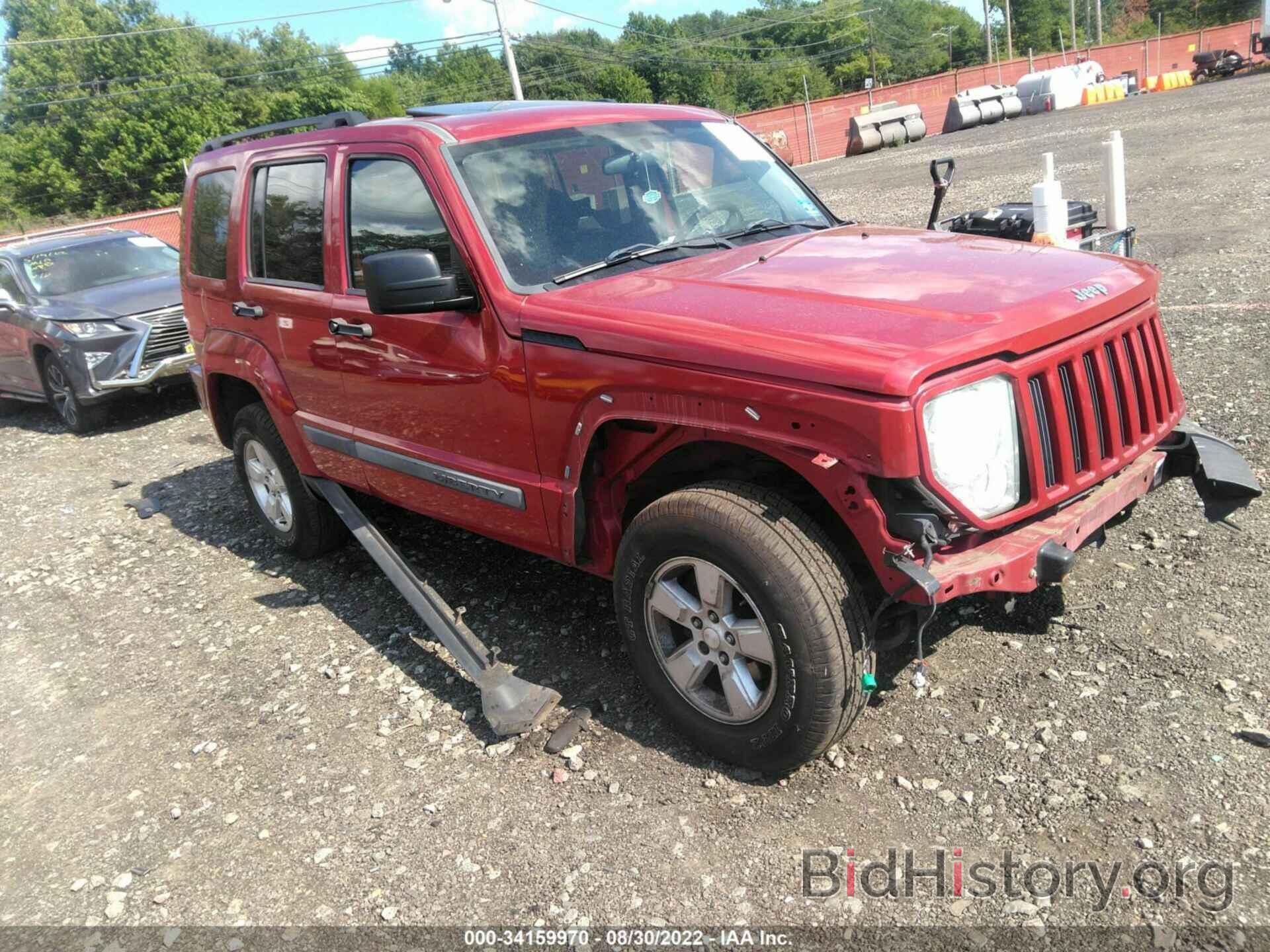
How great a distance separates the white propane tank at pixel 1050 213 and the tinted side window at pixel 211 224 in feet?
15.1

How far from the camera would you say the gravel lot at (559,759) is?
2779mm

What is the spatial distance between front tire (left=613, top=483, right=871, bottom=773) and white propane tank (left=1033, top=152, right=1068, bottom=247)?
384cm

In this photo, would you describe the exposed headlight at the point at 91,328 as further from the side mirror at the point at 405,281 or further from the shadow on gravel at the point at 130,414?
the side mirror at the point at 405,281

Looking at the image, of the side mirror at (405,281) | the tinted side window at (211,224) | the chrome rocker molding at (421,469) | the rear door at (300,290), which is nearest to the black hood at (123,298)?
the tinted side window at (211,224)

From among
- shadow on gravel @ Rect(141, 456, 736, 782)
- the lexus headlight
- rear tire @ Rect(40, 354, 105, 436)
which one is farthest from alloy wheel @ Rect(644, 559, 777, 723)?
rear tire @ Rect(40, 354, 105, 436)

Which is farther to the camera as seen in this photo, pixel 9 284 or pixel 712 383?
pixel 9 284

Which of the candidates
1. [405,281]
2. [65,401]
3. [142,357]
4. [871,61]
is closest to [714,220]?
[405,281]

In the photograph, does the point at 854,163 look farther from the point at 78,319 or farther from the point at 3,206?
the point at 3,206

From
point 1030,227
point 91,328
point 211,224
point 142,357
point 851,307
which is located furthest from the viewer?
point 91,328

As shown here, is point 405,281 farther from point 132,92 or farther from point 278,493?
point 132,92

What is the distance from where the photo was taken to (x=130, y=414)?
10.3 metres

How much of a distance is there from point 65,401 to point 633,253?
8.33 metres

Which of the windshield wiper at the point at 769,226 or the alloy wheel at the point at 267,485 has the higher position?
the windshield wiper at the point at 769,226

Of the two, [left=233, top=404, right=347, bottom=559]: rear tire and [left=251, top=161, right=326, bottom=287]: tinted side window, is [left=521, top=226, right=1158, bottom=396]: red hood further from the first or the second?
[left=233, top=404, right=347, bottom=559]: rear tire
